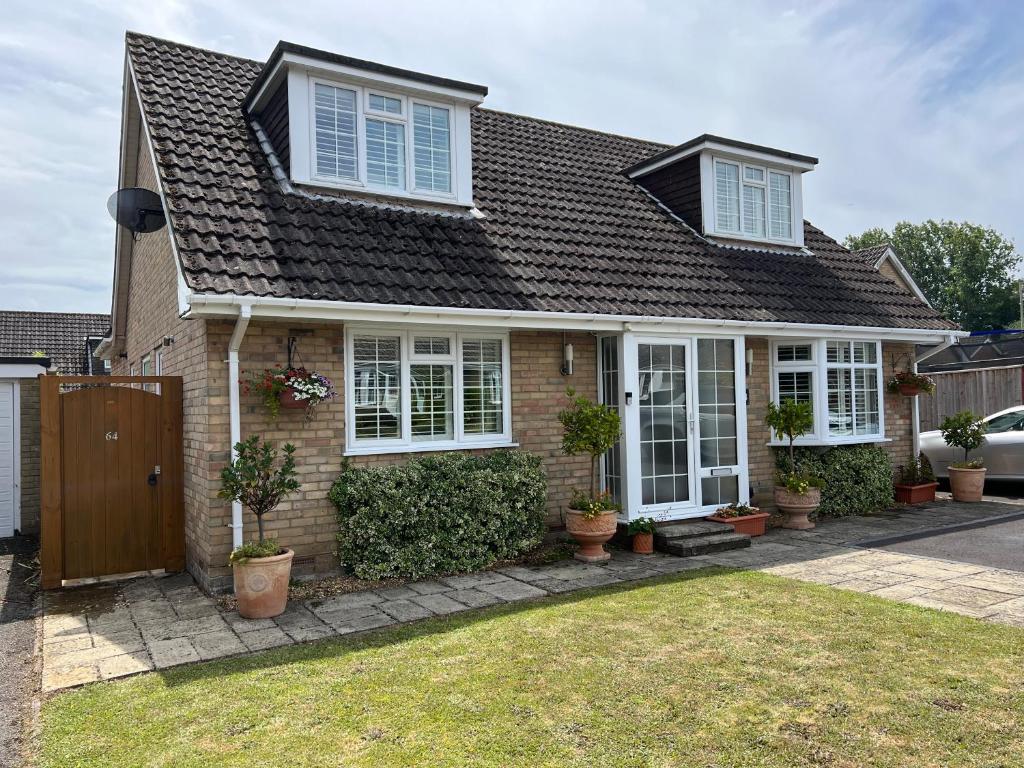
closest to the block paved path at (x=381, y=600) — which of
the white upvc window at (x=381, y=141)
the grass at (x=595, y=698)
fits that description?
the grass at (x=595, y=698)

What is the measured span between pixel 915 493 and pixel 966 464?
1352 millimetres

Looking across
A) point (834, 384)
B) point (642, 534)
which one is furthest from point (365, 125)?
point (834, 384)

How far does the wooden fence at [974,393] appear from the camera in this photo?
15594mm

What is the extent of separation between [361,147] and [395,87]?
0.93m

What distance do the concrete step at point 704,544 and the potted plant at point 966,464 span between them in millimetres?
5740

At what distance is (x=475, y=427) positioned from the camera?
8.59m

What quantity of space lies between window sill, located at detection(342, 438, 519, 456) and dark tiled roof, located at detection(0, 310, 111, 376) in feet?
63.8

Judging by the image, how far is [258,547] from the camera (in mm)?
6359

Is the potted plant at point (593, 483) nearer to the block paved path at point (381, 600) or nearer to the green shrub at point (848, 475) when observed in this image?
the block paved path at point (381, 600)

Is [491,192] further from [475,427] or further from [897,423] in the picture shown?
[897,423]

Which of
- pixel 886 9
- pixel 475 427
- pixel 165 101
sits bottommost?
pixel 475 427

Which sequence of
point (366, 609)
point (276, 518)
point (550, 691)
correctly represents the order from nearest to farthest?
point (550, 691) < point (366, 609) < point (276, 518)

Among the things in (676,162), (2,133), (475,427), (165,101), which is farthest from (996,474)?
(2,133)

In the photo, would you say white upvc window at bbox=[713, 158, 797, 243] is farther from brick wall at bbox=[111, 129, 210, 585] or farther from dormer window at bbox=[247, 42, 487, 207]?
brick wall at bbox=[111, 129, 210, 585]
